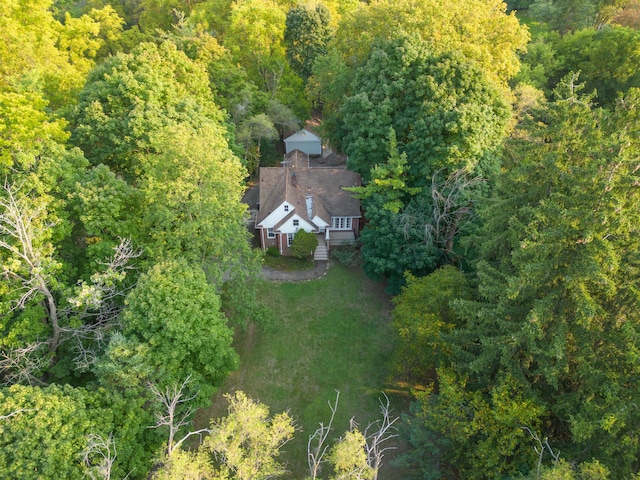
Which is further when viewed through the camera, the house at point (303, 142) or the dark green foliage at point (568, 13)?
the dark green foliage at point (568, 13)

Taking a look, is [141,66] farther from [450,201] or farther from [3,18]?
[450,201]

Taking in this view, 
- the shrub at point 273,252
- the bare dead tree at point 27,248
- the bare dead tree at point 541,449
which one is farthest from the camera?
the shrub at point 273,252

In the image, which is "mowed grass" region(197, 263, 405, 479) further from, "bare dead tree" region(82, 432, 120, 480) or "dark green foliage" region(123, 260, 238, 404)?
"bare dead tree" region(82, 432, 120, 480)

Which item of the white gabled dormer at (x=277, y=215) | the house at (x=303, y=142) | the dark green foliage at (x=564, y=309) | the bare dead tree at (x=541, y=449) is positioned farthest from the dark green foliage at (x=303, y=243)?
the bare dead tree at (x=541, y=449)

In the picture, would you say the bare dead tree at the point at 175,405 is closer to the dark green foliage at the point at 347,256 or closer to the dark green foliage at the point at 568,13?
the dark green foliage at the point at 347,256

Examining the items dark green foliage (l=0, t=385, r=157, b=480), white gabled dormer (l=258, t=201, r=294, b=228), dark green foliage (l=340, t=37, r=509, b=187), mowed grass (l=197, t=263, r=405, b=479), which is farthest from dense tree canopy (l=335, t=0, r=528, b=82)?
dark green foliage (l=0, t=385, r=157, b=480)

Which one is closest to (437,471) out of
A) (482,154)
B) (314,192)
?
(482,154)
